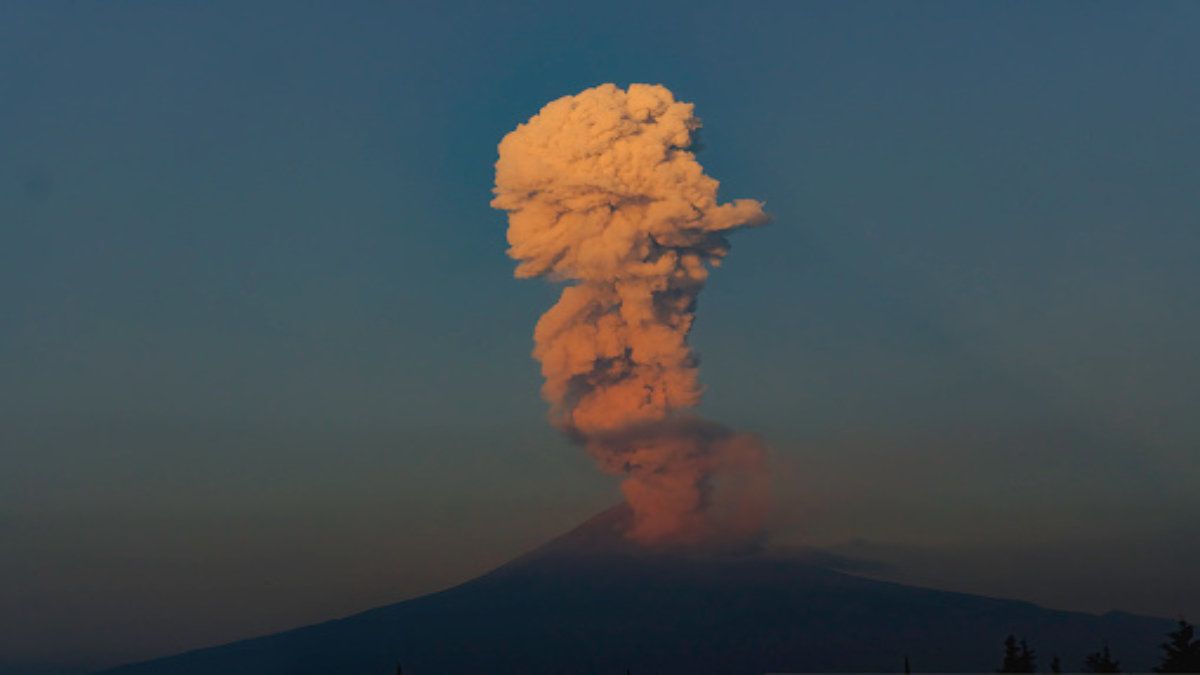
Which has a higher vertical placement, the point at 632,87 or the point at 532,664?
the point at 632,87

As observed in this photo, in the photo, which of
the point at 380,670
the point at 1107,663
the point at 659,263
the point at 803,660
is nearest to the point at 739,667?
the point at 803,660

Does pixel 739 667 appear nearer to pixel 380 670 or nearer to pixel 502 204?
pixel 380 670

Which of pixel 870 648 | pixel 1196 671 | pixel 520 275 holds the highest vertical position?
pixel 520 275

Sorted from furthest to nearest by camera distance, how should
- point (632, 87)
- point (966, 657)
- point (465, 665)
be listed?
point (465, 665), point (966, 657), point (632, 87)

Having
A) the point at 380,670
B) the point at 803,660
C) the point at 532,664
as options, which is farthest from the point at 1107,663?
the point at 380,670

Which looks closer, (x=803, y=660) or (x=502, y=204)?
(x=502, y=204)

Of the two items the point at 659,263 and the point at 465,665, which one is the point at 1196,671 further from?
the point at 465,665

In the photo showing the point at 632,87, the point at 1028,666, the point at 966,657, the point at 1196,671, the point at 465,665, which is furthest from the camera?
the point at 465,665
